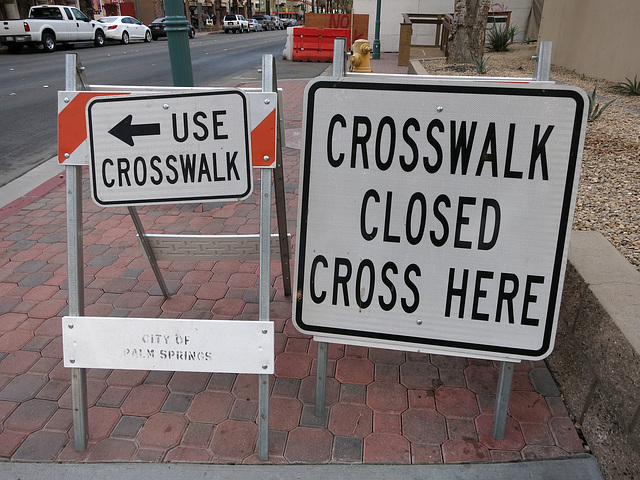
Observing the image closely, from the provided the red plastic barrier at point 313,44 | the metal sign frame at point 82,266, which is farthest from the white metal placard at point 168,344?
the red plastic barrier at point 313,44

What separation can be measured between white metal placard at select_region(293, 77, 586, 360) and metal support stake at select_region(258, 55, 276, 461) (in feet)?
0.49

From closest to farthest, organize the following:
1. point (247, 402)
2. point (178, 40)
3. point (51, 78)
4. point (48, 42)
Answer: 1. point (247, 402)
2. point (178, 40)
3. point (51, 78)
4. point (48, 42)

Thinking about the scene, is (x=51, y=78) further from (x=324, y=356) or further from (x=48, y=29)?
(x=324, y=356)

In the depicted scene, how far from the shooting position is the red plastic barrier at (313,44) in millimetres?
19750

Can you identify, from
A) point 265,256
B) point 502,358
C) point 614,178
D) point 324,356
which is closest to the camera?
point 502,358

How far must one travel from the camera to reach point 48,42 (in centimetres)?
2162

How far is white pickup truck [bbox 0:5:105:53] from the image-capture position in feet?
66.7

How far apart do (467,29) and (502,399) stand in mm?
11096

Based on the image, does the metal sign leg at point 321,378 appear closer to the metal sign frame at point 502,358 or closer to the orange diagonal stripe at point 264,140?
the metal sign frame at point 502,358

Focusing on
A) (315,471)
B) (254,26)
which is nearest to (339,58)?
(315,471)

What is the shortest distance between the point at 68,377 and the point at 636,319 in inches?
115

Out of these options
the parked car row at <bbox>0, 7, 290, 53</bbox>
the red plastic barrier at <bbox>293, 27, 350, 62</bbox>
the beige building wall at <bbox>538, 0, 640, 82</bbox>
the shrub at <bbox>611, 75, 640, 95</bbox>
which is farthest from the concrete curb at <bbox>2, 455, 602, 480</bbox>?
the red plastic barrier at <bbox>293, 27, 350, 62</bbox>

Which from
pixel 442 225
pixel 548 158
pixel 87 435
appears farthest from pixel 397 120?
pixel 87 435

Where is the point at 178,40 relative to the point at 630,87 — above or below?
above
